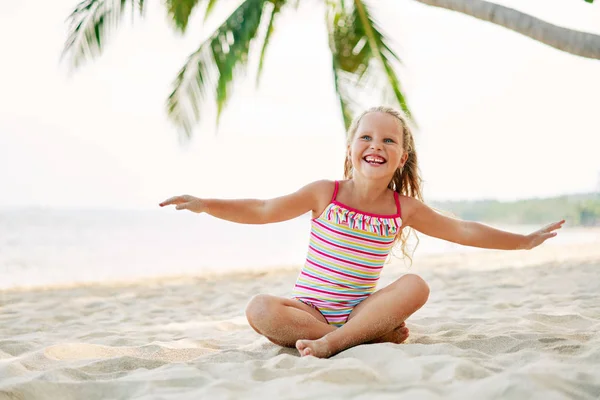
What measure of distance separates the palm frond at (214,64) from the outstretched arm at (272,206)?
196 inches

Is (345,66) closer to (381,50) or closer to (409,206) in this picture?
(381,50)

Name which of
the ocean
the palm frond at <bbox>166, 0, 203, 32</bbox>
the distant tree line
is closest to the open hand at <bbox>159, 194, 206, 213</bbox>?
the palm frond at <bbox>166, 0, 203, 32</bbox>

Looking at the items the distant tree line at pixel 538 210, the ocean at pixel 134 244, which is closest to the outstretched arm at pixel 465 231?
the ocean at pixel 134 244

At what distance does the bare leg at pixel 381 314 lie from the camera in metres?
2.52

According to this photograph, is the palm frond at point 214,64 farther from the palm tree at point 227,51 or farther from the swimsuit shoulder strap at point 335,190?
the swimsuit shoulder strap at point 335,190

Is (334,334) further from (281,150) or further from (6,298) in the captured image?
Answer: (281,150)

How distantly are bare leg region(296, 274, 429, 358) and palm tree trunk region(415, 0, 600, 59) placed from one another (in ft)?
6.56

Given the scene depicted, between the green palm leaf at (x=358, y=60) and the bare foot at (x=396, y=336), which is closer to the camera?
the bare foot at (x=396, y=336)

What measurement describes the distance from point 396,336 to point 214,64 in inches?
227

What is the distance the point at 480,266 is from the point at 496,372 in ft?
17.7

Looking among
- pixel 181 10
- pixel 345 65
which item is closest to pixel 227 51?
pixel 181 10

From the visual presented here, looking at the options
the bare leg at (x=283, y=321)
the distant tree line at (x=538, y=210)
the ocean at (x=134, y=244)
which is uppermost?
the bare leg at (x=283, y=321)

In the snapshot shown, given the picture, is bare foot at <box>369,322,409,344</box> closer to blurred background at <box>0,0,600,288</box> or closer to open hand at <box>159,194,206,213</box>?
open hand at <box>159,194,206,213</box>

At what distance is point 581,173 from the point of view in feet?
95.4
